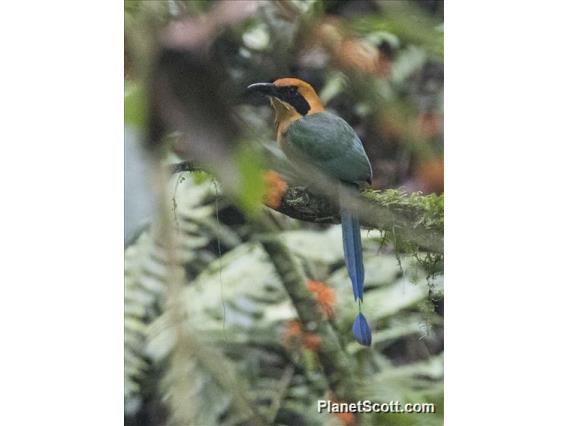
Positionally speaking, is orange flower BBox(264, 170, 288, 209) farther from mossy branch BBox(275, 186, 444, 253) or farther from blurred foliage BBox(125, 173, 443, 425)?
blurred foliage BBox(125, 173, 443, 425)

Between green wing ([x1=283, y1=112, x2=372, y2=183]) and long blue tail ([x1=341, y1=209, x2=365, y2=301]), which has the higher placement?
green wing ([x1=283, y1=112, x2=372, y2=183])

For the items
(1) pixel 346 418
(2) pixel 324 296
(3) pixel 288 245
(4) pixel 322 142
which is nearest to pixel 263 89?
(4) pixel 322 142

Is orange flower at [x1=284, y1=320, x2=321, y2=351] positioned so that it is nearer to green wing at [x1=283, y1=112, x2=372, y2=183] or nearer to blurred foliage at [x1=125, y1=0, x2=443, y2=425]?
blurred foliage at [x1=125, y1=0, x2=443, y2=425]

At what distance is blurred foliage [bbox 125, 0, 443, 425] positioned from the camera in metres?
→ 3.38

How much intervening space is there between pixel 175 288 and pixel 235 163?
549 mm

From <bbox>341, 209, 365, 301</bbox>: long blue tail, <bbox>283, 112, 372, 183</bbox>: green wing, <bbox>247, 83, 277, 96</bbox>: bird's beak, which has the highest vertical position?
<bbox>247, 83, 277, 96</bbox>: bird's beak

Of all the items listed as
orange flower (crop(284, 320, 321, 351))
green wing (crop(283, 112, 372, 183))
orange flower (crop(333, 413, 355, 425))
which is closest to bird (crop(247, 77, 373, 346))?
green wing (crop(283, 112, 372, 183))

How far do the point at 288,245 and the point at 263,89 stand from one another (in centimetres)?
58

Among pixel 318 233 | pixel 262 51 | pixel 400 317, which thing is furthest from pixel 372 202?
pixel 262 51

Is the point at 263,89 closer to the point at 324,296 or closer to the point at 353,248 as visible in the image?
the point at 353,248

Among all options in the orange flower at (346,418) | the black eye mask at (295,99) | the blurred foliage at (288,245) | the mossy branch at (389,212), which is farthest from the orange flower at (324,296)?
the black eye mask at (295,99)

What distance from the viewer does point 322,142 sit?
339 cm

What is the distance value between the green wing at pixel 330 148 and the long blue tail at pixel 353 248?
142 millimetres

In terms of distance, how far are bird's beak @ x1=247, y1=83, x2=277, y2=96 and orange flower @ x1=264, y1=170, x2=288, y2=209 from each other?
0.29 m
